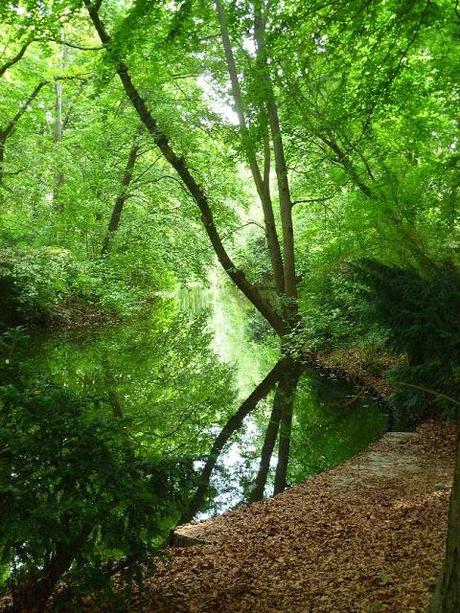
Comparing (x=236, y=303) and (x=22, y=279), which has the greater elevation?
(x=22, y=279)

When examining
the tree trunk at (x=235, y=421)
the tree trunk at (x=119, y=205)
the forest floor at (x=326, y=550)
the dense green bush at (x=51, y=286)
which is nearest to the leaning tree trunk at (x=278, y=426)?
the tree trunk at (x=235, y=421)

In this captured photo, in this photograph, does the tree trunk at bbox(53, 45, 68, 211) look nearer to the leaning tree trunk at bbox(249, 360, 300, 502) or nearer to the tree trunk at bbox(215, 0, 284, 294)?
the tree trunk at bbox(215, 0, 284, 294)

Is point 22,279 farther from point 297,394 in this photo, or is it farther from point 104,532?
point 104,532

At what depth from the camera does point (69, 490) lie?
343 cm

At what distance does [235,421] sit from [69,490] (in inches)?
342

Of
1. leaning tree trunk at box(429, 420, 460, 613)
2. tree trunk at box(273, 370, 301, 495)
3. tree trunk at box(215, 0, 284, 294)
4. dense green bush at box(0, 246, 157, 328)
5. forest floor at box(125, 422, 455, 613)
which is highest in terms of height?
tree trunk at box(215, 0, 284, 294)

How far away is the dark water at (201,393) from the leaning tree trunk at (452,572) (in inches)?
68.7

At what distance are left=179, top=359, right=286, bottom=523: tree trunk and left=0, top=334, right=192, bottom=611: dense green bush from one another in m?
0.66

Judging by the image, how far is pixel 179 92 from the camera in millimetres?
18594

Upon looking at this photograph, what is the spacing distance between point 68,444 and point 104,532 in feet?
1.86

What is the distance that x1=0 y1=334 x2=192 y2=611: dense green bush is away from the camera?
3254 millimetres

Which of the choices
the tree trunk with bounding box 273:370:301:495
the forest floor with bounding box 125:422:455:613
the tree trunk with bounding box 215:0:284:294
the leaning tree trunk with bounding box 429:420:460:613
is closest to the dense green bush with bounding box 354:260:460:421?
the forest floor with bounding box 125:422:455:613

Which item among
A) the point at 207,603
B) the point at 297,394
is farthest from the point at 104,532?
the point at 297,394

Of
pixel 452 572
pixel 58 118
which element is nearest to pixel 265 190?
pixel 58 118
